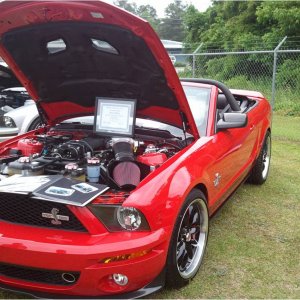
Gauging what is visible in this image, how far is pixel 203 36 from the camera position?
23.0 meters

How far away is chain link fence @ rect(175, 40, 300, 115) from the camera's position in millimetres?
12830

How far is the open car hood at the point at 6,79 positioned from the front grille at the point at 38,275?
550 cm

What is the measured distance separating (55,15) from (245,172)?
2539mm

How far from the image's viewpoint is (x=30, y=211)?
271 centimetres

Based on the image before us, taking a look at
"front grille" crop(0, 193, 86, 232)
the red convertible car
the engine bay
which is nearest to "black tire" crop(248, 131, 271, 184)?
the red convertible car

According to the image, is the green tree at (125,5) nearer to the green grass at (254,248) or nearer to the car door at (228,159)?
the car door at (228,159)

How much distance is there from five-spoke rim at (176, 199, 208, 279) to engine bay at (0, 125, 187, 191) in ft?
1.40

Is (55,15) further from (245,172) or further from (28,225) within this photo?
(245,172)

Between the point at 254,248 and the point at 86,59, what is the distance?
216cm

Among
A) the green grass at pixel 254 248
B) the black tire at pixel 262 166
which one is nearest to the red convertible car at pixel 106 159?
the green grass at pixel 254 248

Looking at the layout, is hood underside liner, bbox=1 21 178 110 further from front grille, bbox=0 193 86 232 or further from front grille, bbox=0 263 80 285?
front grille, bbox=0 263 80 285

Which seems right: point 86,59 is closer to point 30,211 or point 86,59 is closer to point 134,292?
point 30,211

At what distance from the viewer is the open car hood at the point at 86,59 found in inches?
119

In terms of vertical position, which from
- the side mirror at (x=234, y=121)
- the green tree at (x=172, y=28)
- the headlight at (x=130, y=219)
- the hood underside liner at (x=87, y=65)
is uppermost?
the green tree at (x=172, y=28)
